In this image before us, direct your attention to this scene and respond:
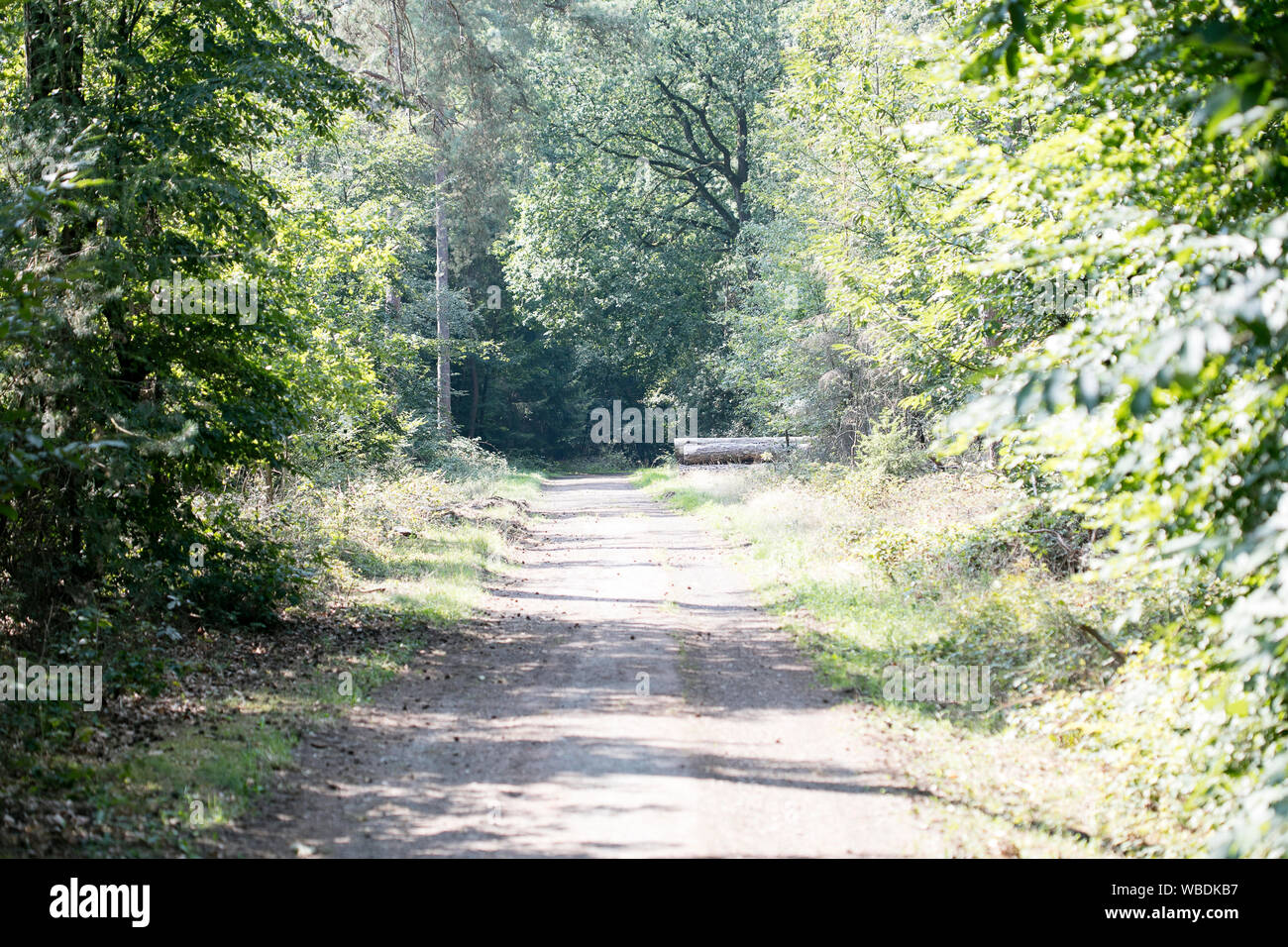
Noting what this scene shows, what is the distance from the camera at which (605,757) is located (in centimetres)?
659

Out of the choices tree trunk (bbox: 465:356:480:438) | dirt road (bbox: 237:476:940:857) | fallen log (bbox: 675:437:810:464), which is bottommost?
dirt road (bbox: 237:476:940:857)

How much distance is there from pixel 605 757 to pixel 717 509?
15.8m

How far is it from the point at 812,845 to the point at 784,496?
15899 millimetres

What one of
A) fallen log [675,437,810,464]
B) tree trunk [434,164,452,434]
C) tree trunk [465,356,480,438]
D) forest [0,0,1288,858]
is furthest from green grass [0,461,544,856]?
tree trunk [465,356,480,438]

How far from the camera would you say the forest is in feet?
14.3

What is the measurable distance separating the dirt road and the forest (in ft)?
0.21

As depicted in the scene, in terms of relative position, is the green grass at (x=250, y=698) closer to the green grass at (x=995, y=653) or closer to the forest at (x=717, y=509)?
the forest at (x=717, y=509)

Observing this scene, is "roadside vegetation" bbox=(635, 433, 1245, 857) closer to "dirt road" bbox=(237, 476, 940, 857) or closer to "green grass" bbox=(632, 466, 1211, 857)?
"green grass" bbox=(632, 466, 1211, 857)

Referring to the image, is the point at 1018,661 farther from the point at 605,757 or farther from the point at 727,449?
the point at 727,449

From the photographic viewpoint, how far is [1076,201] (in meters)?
5.39

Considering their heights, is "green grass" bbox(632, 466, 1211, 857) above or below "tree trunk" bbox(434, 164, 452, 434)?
below

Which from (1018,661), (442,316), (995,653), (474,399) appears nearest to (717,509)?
(995,653)
